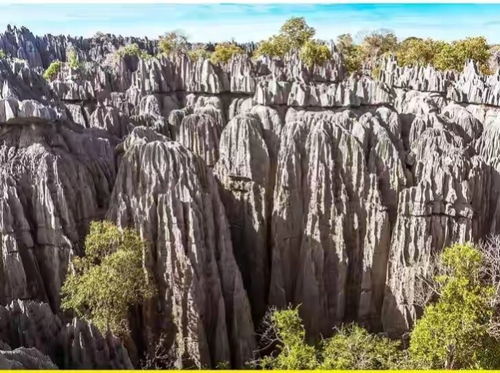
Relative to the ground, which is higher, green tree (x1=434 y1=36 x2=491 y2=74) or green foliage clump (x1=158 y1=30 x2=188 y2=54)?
green foliage clump (x1=158 y1=30 x2=188 y2=54)

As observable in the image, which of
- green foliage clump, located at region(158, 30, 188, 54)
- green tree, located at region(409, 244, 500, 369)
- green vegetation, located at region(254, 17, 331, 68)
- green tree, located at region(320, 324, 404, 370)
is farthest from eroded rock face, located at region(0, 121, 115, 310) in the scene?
green foliage clump, located at region(158, 30, 188, 54)

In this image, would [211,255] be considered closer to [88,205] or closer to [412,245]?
[88,205]

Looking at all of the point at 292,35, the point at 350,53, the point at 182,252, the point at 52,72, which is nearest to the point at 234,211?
the point at 182,252

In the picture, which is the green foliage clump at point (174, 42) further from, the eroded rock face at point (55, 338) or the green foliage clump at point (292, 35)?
the eroded rock face at point (55, 338)

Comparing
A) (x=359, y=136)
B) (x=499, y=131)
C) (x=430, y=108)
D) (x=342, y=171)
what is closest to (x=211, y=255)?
(x=342, y=171)

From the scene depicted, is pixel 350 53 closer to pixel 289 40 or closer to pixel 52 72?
pixel 289 40

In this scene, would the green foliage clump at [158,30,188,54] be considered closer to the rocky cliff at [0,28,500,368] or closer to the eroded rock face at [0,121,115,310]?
the rocky cliff at [0,28,500,368]
